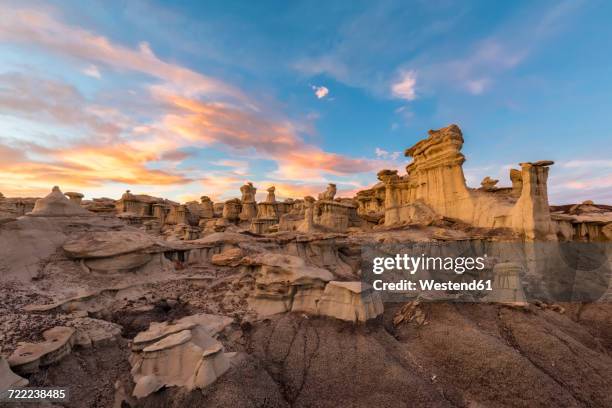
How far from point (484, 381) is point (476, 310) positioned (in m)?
5.76

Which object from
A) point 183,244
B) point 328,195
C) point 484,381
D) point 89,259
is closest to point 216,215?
point 328,195

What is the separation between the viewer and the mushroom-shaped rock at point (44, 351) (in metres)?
7.76

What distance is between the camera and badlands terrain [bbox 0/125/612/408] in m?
9.12

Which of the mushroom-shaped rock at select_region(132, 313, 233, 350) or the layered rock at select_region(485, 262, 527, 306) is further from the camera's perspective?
the layered rock at select_region(485, 262, 527, 306)

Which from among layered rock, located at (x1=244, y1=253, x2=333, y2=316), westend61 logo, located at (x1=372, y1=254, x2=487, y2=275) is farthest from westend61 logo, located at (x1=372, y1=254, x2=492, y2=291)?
A: layered rock, located at (x1=244, y1=253, x2=333, y2=316)

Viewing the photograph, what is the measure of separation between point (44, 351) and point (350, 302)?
12.1m

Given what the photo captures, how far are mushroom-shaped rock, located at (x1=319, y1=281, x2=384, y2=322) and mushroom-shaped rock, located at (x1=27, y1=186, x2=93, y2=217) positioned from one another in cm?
1823

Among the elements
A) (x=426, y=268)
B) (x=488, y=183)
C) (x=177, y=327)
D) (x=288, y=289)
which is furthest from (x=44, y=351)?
(x=488, y=183)

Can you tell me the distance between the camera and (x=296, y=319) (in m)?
14.5

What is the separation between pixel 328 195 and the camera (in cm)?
4269

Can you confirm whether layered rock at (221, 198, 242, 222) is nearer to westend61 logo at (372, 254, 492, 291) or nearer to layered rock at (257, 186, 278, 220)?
layered rock at (257, 186, 278, 220)

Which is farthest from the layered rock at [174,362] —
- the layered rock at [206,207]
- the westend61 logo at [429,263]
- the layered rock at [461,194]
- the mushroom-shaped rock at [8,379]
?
the layered rock at [206,207]

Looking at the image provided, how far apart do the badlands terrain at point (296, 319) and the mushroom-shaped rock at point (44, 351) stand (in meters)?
0.06

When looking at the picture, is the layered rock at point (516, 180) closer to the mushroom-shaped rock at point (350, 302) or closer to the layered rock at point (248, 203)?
the mushroom-shaped rock at point (350, 302)
